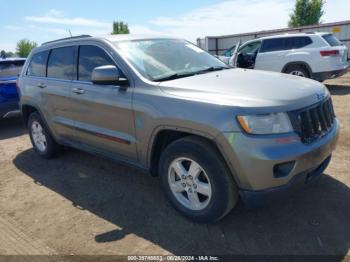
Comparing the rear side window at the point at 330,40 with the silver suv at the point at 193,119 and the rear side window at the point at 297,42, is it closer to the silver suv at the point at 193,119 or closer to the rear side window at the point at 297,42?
the rear side window at the point at 297,42

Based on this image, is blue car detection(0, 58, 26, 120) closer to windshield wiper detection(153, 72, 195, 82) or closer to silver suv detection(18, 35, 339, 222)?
silver suv detection(18, 35, 339, 222)

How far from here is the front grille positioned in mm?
2885

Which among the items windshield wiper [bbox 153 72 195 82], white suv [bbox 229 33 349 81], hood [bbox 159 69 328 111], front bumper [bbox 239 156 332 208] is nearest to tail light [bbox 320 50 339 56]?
white suv [bbox 229 33 349 81]

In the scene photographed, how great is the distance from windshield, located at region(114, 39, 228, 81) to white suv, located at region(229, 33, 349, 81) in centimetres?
667

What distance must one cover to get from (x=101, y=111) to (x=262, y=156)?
2.01m

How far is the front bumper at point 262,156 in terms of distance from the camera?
2.74 m

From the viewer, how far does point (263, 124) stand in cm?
278

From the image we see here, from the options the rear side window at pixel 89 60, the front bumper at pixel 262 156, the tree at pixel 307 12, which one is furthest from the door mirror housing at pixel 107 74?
the tree at pixel 307 12

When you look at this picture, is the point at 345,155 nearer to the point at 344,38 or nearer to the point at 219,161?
the point at 219,161

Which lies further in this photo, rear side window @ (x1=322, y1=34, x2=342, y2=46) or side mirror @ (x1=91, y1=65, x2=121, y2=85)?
rear side window @ (x1=322, y1=34, x2=342, y2=46)

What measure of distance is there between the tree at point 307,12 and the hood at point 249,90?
128 feet

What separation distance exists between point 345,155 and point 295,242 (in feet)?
7.44

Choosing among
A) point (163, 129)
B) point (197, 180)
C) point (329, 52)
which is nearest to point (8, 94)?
point (163, 129)

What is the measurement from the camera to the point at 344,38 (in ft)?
56.3
